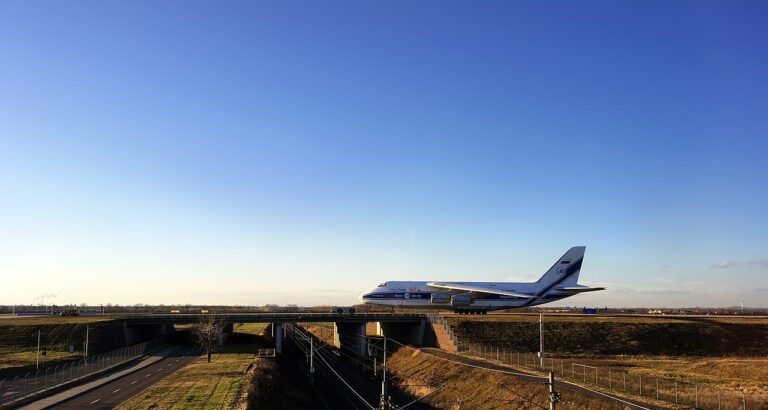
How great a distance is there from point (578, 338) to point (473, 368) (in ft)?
91.7

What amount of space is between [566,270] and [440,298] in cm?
2433

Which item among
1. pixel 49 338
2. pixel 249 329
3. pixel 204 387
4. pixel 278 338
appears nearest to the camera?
pixel 204 387

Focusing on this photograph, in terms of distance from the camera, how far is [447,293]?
3863 inches

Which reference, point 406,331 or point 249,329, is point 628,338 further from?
point 249,329

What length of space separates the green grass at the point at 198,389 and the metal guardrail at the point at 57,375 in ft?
30.9

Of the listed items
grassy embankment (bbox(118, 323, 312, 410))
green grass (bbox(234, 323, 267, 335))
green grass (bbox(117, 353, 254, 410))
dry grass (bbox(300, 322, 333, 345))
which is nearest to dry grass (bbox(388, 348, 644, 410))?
grassy embankment (bbox(118, 323, 312, 410))

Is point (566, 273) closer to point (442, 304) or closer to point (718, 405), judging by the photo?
point (442, 304)

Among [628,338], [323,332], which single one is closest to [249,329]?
[323,332]

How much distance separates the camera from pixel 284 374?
66.9 m

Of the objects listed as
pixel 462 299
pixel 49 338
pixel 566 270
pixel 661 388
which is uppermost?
pixel 566 270

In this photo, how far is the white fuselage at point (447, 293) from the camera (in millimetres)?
98625

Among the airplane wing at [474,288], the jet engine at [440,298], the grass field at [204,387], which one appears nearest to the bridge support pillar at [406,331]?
the jet engine at [440,298]

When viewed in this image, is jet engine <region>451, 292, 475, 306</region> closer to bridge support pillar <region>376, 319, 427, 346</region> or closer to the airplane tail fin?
bridge support pillar <region>376, 319, 427, 346</region>

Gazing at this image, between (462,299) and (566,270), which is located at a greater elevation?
(566,270)
